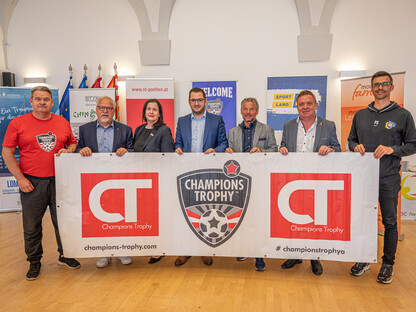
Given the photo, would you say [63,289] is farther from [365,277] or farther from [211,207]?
[365,277]

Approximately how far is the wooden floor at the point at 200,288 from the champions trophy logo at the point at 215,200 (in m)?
0.41

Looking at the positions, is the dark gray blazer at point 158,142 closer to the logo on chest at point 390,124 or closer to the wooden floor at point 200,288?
the wooden floor at point 200,288

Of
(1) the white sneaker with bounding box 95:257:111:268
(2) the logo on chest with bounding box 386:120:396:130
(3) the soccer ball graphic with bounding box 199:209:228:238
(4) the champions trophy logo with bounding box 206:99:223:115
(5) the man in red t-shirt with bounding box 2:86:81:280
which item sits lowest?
(1) the white sneaker with bounding box 95:257:111:268

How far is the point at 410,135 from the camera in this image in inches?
104

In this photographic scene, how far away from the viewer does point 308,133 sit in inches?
115

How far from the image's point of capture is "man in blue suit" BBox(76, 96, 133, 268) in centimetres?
305

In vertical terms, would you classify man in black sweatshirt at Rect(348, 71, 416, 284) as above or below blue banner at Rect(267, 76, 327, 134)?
below

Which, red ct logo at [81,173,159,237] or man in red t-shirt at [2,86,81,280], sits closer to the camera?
man in red t-shirt at [2,86,81,280]

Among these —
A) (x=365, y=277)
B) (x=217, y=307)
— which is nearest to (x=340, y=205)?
(x=365, y=277)

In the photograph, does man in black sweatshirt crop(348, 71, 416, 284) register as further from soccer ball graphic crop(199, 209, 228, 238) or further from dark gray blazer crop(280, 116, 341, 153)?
soccer ball graphic crop(199, 209, 228, 238)

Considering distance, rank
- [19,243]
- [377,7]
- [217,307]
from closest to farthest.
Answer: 1. [217,307]
2. [19,243]
3. [377,7]

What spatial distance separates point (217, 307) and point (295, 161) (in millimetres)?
1387

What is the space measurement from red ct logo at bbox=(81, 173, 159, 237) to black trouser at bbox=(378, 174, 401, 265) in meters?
2.05

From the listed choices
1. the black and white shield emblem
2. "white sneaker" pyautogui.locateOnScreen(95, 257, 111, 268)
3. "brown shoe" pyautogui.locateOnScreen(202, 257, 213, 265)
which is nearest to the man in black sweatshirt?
"brown shoe" pyautogui.locateOnScreen(202, 257, 213, 265)
